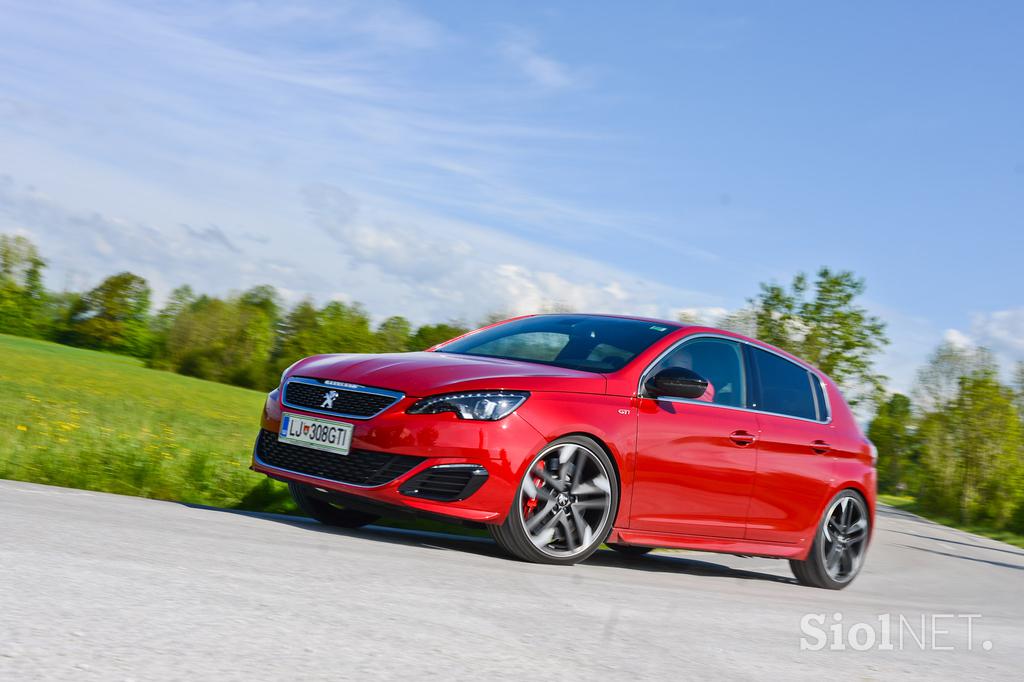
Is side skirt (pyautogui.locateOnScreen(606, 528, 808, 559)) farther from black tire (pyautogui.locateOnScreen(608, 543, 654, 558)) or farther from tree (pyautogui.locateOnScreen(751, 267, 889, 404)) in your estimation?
tree (pyautogui.locateOnScreen(751, 267, 889, 404))

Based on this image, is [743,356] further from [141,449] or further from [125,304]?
[125,304]

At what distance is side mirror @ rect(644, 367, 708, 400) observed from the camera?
689 centimetres

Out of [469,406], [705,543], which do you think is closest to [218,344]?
[705,543]

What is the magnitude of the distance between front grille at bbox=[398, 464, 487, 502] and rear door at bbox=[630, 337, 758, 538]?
3.91 ft

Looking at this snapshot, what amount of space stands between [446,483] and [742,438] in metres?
2.38

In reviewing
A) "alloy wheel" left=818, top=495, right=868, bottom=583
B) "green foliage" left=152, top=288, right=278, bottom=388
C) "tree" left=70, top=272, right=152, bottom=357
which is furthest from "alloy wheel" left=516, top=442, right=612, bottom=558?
"tree" left=70, top=272, right=152, bottom=357

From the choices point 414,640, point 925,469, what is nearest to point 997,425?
point 925,469

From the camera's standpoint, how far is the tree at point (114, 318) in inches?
3935

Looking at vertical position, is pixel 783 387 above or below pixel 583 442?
above

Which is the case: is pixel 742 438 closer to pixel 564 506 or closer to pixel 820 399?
pixel 820 399

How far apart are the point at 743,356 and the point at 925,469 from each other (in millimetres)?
63497

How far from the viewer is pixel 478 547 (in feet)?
24.1

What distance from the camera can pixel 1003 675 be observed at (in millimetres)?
4863

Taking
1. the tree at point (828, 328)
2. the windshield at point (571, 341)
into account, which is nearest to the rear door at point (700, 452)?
the windshield at point (571, 341)
